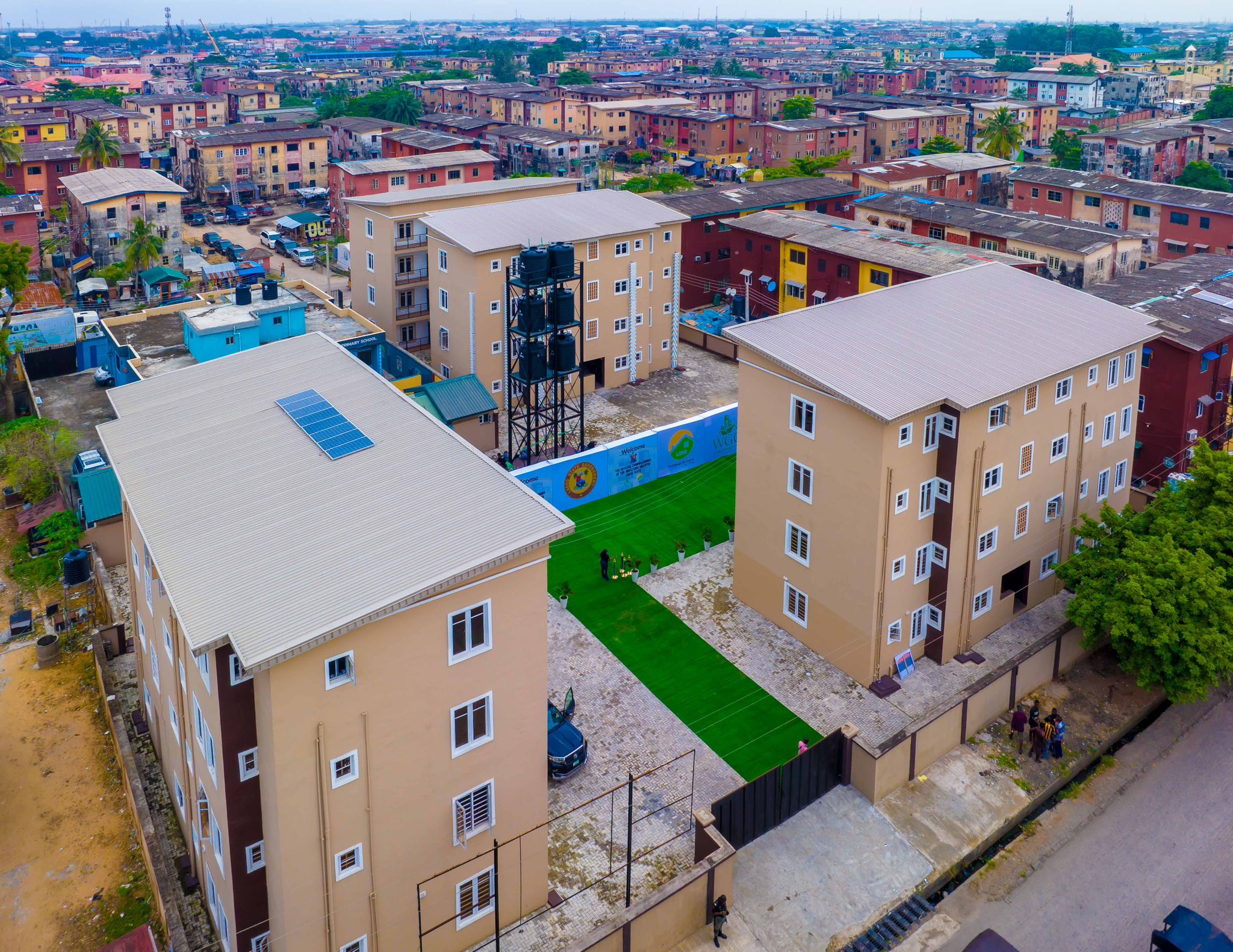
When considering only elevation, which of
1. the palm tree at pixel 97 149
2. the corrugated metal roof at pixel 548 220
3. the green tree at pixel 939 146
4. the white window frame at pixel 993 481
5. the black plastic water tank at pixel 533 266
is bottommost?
the white window frame at pixel 993 481

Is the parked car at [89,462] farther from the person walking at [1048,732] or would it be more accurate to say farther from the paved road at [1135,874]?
the person walking at [1048,732]

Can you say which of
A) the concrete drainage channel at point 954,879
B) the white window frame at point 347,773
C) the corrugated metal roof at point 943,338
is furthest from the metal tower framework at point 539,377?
the white window frame at point 347,773

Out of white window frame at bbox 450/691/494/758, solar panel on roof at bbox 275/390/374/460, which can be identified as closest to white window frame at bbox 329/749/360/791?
white window frame at bbox 450/691/494/758

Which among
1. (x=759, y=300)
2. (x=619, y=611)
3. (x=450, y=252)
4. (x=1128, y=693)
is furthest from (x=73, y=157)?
(x=1128, y=693)

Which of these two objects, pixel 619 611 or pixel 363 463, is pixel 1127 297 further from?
pixel 363 463

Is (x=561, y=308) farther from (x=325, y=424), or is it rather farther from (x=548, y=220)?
(x=325, y=424)
